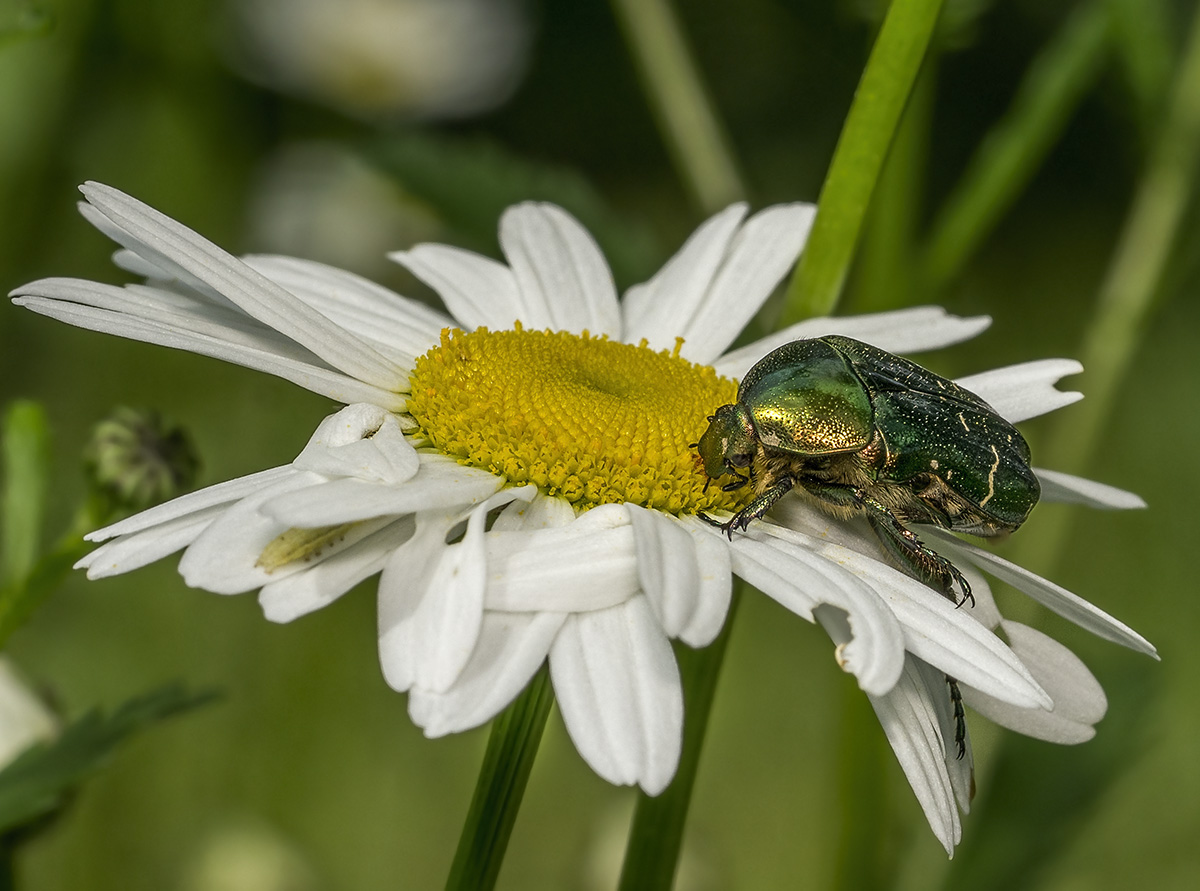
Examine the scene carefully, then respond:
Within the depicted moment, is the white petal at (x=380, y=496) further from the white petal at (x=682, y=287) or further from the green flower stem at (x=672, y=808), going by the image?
the white petal at (x=682, y=287)

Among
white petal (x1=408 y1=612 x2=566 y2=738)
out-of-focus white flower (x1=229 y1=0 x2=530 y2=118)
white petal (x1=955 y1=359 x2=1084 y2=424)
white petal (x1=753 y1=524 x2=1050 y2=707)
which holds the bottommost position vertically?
white petal (x1=408 y1=612 x2=566 y2=738)

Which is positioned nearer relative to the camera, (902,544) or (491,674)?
(491,674)

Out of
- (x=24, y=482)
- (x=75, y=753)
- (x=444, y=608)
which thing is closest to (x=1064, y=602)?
(x=444, y=608)

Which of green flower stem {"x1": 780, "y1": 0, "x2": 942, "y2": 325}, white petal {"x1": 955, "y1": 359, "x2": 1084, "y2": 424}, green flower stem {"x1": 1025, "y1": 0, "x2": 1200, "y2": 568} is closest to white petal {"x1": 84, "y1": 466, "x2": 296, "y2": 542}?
green flower stem {"x1": 780, "y1": 0, "x2": 942, "y2": 325}

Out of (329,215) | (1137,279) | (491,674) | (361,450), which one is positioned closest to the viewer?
(491,674)

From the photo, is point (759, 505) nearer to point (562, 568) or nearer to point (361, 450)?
point (562, 568)

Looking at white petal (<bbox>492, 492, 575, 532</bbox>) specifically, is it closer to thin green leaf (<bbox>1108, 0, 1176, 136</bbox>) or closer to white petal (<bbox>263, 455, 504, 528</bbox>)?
white petal (<bbox>263, 455, 504, 528</bbox>)
